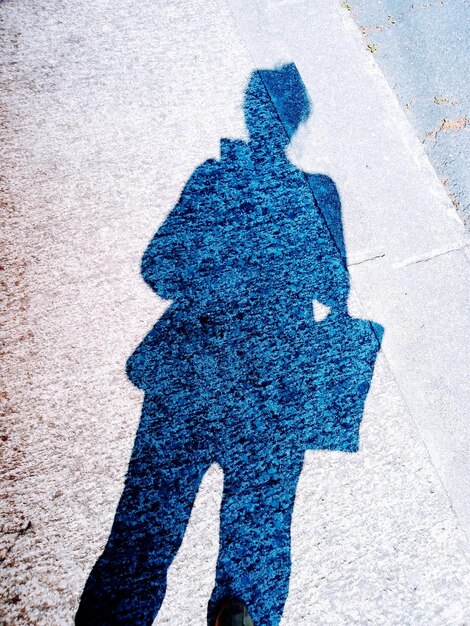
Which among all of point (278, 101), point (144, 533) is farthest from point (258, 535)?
point (278, 101)

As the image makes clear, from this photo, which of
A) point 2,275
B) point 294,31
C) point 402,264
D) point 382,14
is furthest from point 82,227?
point 382,14

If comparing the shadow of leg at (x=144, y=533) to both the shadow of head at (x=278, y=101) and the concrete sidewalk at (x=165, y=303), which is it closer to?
the concrete sidewalk at (x=165, y=303)

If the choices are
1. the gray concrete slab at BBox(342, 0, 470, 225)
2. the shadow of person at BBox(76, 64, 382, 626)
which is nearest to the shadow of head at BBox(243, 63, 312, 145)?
the shadow of person at BBox(76, 64, 382, 626)

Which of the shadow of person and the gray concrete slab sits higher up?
the gray concrete slab

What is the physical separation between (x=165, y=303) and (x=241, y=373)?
66cm

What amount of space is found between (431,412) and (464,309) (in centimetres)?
76

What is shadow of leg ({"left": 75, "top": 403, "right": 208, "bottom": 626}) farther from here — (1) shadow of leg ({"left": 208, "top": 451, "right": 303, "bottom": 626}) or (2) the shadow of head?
(2) the shadow of head

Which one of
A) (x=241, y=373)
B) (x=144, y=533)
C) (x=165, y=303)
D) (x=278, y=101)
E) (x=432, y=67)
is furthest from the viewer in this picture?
(x=432, y=67)

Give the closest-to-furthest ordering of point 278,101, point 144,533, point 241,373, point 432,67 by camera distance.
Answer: point 144,533 → point 241,373 → point 278,101 → point 432,67

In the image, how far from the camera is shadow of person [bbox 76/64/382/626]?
6.73ft

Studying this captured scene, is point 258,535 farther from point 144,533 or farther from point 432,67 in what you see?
point 432,67

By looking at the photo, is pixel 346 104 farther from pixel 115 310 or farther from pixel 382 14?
pixel 115 310

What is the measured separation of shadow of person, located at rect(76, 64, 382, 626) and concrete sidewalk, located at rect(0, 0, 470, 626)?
0.27ft

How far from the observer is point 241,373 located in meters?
2.41
